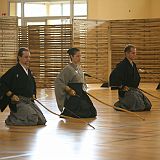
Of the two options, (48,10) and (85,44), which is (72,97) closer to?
(85,44)

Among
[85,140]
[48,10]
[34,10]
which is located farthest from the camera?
[34,10]

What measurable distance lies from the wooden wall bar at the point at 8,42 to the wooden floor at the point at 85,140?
27.5 ft

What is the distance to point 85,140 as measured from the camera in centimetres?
561

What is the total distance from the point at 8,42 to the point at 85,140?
11040 millimetres

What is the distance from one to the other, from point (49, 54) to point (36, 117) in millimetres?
9098

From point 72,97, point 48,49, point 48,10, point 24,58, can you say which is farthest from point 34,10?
point 24,58

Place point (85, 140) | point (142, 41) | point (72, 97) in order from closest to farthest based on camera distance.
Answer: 1. point (85, 140)
2. point (72, 97)
3. point (142, 41)

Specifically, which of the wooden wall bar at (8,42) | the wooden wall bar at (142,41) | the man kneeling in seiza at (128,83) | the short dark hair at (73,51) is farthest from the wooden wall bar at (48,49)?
the short dark hair at (73,51)

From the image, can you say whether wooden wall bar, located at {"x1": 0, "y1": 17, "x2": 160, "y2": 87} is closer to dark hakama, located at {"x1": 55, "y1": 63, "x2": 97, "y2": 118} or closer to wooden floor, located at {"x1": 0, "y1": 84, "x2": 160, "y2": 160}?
dark hakama, located at {"x1": 55, "y1": 63, "x2": 97, "y2": 118}

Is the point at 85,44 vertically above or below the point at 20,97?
above

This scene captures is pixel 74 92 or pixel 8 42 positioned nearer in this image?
pixel 74 92

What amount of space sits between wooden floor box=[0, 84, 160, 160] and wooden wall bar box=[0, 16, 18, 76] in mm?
8393

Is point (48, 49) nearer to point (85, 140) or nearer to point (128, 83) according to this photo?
point (128, 83)

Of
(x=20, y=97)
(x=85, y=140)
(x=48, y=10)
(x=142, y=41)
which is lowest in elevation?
(x=85, y=140)
